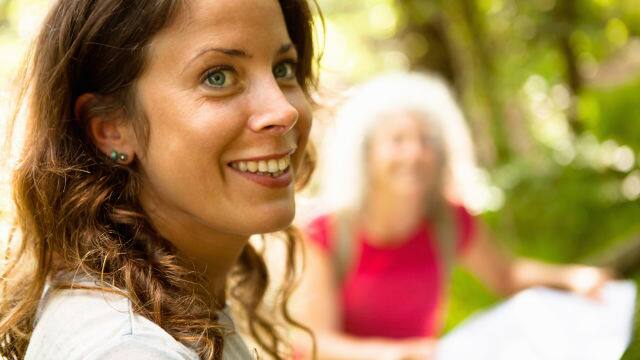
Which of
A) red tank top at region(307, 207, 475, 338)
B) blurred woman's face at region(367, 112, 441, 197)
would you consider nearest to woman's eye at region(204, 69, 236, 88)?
red tank top at region(307, 207, 475, 338)

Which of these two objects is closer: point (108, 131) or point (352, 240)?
point (108, 131)

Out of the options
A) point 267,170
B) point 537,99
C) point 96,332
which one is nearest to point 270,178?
point 267,170

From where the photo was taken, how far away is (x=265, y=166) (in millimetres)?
1334

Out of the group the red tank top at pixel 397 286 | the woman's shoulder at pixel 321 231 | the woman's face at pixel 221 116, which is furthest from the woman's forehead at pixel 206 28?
the red tank top at pixel 397 286

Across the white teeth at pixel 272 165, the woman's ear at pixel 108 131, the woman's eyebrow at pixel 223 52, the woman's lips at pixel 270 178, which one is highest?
the woman's eyebrow at pixel 223 52

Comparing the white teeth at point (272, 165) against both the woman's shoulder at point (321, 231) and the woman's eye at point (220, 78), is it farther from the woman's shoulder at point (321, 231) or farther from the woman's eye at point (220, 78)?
the woman's shoulder at point (321, 231)

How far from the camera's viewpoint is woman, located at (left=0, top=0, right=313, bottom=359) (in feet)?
4.19

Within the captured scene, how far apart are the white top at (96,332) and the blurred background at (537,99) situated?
1865 mm

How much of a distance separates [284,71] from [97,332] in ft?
1.79

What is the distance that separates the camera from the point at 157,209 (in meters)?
1.40

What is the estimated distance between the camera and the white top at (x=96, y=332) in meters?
1.03

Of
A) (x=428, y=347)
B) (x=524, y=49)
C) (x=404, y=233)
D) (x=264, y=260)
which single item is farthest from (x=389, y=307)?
(x=524, y=49)

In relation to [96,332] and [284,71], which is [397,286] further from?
[96,332]

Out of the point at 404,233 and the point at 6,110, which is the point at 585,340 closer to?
the point at 404,233
